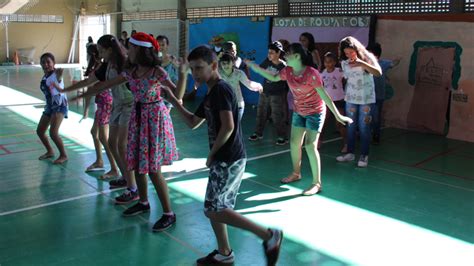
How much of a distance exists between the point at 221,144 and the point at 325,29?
26.7ft

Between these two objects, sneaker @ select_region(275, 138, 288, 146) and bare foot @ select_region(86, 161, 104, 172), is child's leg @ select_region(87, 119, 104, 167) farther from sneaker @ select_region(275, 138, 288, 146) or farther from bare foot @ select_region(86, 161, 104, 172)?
sneaker @ select_region(275, 138, 288, 146)

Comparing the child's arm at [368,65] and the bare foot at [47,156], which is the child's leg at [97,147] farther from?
the child's arm at [368,65]

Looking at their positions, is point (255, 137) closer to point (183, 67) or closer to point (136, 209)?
point (136, 209)

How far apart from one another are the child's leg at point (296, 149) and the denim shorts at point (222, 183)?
222 centimetres

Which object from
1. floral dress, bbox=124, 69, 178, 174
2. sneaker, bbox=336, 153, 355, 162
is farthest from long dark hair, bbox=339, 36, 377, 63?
floral dress, bbox=124, 69, 178, 174

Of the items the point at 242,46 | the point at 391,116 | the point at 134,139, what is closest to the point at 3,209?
the point at 134,139

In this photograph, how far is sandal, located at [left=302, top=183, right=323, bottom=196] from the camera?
544cm

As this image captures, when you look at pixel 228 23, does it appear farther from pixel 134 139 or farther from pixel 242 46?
pixel 134 139

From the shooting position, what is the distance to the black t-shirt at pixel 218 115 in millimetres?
3201

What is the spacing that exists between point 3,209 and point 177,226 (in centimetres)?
184

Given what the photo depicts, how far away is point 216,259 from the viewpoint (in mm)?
3637

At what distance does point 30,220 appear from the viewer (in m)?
4.52

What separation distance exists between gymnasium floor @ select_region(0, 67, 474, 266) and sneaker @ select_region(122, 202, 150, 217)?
0.11 metres

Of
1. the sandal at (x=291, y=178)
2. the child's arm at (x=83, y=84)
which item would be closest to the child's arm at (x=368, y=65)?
the sandal at (x=291, y=178)
